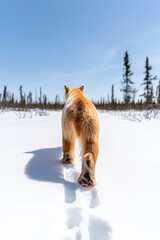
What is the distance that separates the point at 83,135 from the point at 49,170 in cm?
60

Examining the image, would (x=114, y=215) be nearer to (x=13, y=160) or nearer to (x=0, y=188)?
(x=0, y=188)

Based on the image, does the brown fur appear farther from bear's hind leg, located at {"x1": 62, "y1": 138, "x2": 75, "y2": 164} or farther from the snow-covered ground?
the snow-covered ground

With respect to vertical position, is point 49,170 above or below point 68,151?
below

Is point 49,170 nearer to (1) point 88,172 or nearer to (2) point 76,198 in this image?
(1) point 88,172

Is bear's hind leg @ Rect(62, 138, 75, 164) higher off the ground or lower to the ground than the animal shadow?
higher

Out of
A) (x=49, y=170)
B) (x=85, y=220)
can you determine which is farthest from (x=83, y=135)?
(x=85, y=220)

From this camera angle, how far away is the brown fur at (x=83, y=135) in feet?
7.14

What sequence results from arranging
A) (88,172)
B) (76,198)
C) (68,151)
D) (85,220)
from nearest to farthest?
(85,220)
(76,198)
(88,172)
(68,151)

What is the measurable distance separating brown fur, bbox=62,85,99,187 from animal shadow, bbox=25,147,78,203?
0.49ft

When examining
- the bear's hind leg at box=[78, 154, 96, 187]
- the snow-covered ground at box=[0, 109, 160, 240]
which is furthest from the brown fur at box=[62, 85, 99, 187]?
the snow-covered ground at box=[0, 109, 160, 240]

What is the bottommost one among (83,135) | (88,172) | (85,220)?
(85,220)

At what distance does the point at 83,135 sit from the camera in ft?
8.17

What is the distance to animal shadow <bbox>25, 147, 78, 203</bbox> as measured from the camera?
2107mm

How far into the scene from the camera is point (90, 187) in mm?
2156
